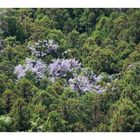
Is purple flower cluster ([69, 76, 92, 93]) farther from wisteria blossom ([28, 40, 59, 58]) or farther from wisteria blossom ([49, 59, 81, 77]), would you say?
wisteria blossom ([28, 40, 59, 58])

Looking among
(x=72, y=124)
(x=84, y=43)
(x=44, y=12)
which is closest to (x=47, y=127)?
(x=72, y=124)

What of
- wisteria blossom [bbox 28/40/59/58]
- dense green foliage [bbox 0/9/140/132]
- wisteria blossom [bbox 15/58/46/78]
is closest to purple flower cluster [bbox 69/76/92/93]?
dense green foliage [bbox 0/9/140/132]

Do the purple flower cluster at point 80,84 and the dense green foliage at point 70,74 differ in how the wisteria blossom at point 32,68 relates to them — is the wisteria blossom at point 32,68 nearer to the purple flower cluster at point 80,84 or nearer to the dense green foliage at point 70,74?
the dense green foliage at point 70,74

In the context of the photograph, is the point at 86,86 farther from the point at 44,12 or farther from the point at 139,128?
the point at 44,12

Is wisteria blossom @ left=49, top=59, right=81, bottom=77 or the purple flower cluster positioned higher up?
wisteria blossom @ left=49, top=59, right=81, bottom=77

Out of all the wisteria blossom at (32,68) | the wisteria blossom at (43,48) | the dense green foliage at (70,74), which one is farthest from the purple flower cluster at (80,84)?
the wisteria blossom at (43,48)
